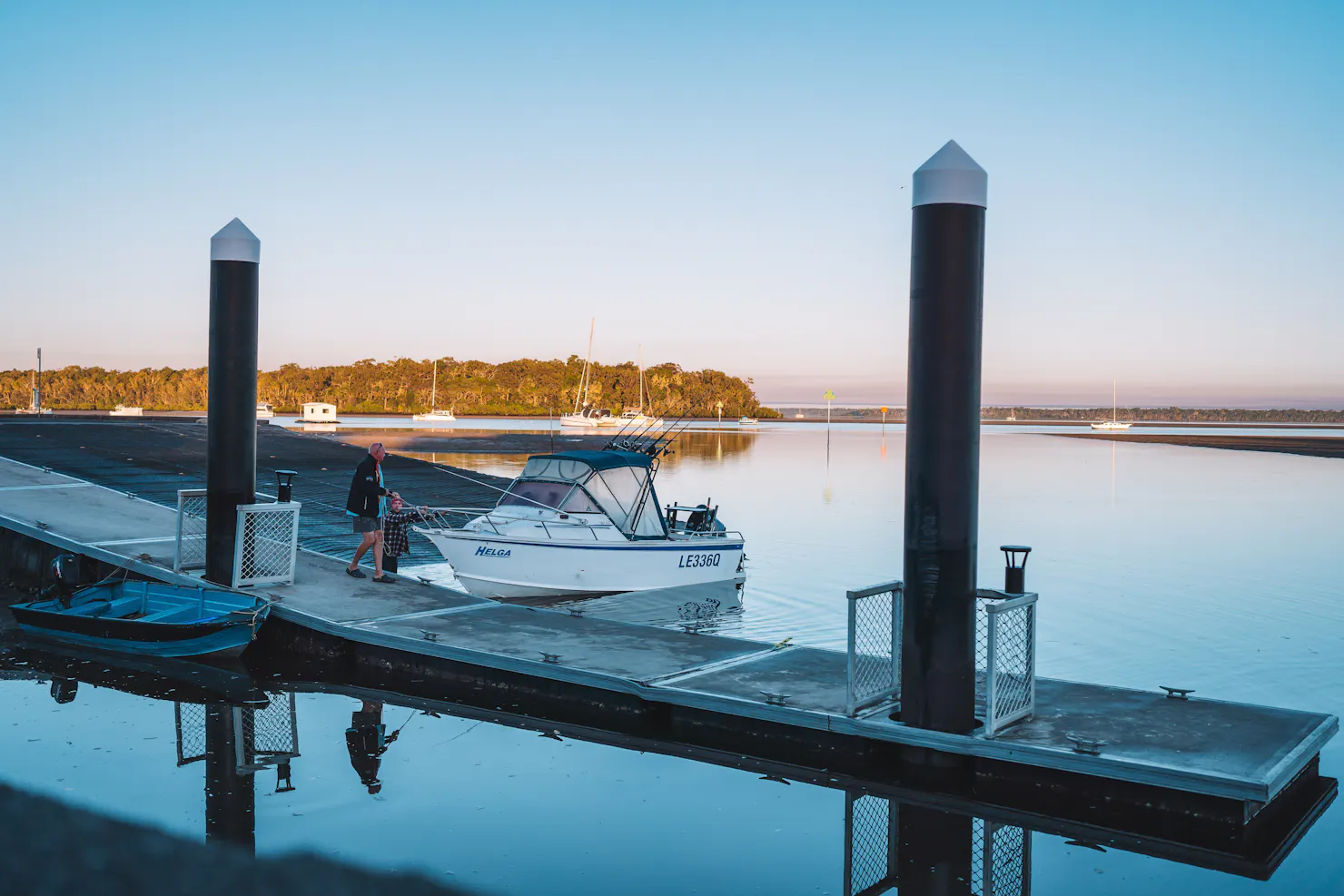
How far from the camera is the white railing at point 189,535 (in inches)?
542

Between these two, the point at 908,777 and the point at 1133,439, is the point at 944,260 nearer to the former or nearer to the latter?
the point at 908,777

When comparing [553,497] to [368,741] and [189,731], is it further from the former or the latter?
[189,731]

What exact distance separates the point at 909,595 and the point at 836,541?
63.0 ft

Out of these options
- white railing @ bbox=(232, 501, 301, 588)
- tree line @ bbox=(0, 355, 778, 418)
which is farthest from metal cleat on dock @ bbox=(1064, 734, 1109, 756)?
tree line @ bbox=(0, 355, 778, 418)

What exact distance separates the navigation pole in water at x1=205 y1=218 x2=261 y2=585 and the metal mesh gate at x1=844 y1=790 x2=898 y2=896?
8.68m

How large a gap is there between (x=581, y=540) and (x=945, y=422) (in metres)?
9.73

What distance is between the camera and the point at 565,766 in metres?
9.37

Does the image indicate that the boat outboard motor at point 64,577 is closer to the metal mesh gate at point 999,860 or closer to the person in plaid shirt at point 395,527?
the person in plaid shirt at point 395,527

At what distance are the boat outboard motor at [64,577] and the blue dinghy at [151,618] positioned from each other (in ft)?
0.27

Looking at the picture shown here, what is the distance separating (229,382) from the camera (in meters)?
13.5

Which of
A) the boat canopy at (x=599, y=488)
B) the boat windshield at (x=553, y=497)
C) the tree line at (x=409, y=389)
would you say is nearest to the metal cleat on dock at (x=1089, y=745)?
the boat canopy at (x=599, y=488)

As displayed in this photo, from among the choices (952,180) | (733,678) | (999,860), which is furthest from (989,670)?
(952,180)

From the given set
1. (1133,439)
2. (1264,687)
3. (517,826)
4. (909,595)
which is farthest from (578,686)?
(1133,439)

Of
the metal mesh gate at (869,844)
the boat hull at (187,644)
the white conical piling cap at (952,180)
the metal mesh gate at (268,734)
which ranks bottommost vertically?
the metal mesh gate at (869,844)
